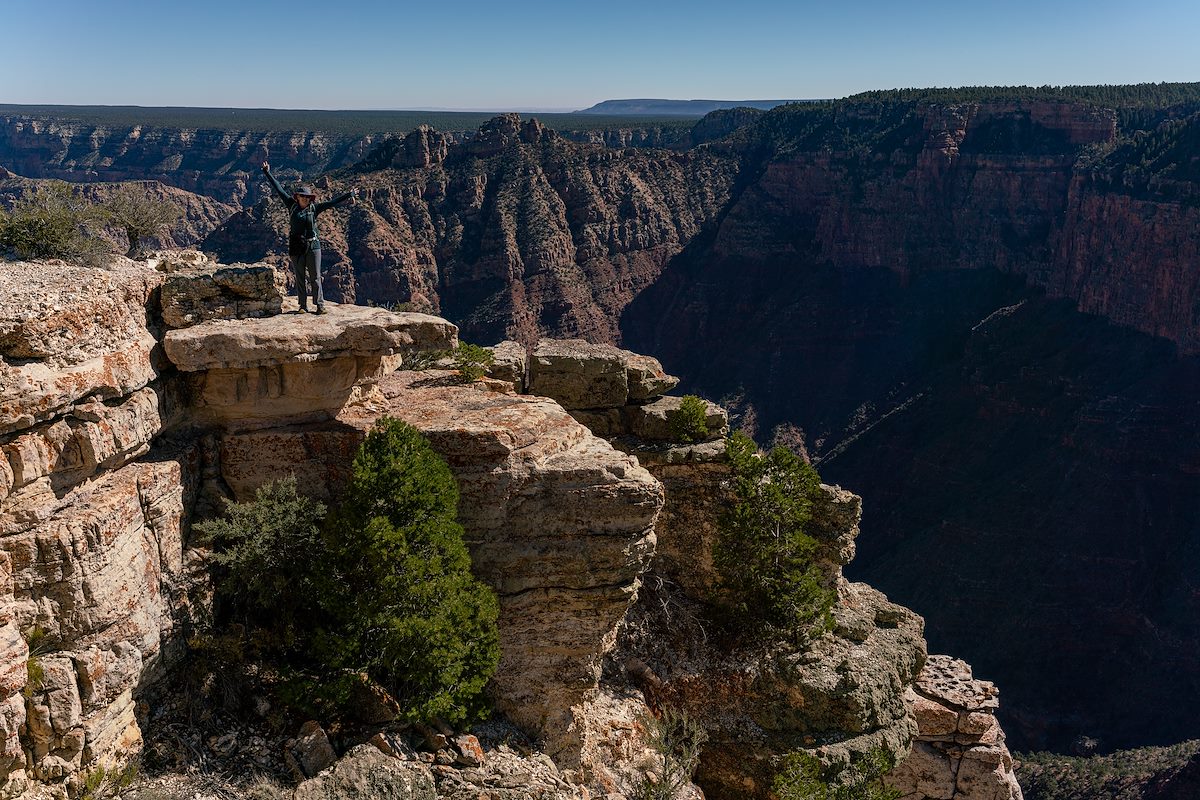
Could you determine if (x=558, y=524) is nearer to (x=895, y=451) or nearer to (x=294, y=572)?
(x=294, y=572)

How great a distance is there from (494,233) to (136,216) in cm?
7183

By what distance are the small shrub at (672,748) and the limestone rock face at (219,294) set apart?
11.6 m

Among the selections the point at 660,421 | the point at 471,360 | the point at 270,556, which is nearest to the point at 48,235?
the point at 270,556

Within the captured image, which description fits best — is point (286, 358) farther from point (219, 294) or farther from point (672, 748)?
point (672, 748)

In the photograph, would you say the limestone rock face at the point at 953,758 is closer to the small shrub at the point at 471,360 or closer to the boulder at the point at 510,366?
the boulder at the point at 510,366

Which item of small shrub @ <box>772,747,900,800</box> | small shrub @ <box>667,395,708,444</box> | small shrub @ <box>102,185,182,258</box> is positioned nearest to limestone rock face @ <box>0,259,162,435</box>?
small shrub @ <box>102,185,182,258</box>

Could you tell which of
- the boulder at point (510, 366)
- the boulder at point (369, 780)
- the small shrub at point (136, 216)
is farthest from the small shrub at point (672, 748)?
the small shrub at point (136, 216)

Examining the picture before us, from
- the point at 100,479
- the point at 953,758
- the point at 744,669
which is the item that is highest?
the point at 100,479

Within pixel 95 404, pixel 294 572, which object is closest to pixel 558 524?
pixel 294 572

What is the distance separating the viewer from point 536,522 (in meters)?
17.2

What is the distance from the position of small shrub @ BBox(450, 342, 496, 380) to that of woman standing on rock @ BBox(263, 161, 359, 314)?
3937mm

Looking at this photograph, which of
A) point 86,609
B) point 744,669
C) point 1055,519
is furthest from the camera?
point 1055,519

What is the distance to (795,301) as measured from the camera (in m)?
104

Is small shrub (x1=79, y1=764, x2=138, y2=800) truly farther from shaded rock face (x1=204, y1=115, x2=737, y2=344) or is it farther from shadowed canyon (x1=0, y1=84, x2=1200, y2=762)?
shaded rock face (x1=204, y1=115, x2=737, y2=344)
